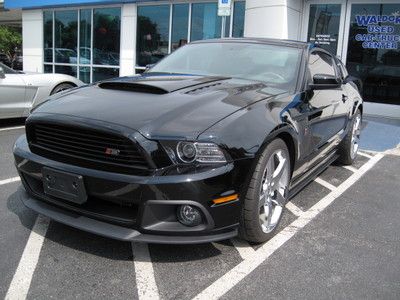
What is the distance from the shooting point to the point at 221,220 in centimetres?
290

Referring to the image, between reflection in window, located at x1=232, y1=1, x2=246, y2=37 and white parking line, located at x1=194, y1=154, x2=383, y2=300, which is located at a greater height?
reflection in window, located at x1=232, y1=1, x2=246, y2=37

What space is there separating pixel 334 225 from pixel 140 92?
6.65ft

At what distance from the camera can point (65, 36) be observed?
16375 millimetres

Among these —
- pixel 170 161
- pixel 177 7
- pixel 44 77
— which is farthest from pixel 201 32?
pixel 170 161

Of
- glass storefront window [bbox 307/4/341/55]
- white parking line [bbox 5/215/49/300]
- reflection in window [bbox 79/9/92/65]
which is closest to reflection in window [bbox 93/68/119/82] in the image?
reflection in window [bbox 79/9/92/65]

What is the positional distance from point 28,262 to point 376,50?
32.2 feet

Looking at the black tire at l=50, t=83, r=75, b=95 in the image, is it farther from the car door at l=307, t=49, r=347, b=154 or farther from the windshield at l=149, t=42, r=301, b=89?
the car door at l=307, t=49, r=347, b=154

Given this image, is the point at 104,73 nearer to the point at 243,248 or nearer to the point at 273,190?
the point at 273,190

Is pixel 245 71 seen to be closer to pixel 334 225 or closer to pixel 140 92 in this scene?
pixel 140 92

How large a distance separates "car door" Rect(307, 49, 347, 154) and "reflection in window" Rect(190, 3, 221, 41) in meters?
7.53

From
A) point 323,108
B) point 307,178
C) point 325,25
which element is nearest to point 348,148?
point 323,108

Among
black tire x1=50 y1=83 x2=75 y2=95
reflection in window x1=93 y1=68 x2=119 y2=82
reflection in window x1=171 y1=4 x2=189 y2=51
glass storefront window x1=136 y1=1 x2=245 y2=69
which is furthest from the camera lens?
reflection in window x1=93 y1=68 x2=119 y2=82

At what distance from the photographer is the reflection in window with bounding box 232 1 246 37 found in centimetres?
1223

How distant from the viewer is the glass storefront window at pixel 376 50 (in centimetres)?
1044
